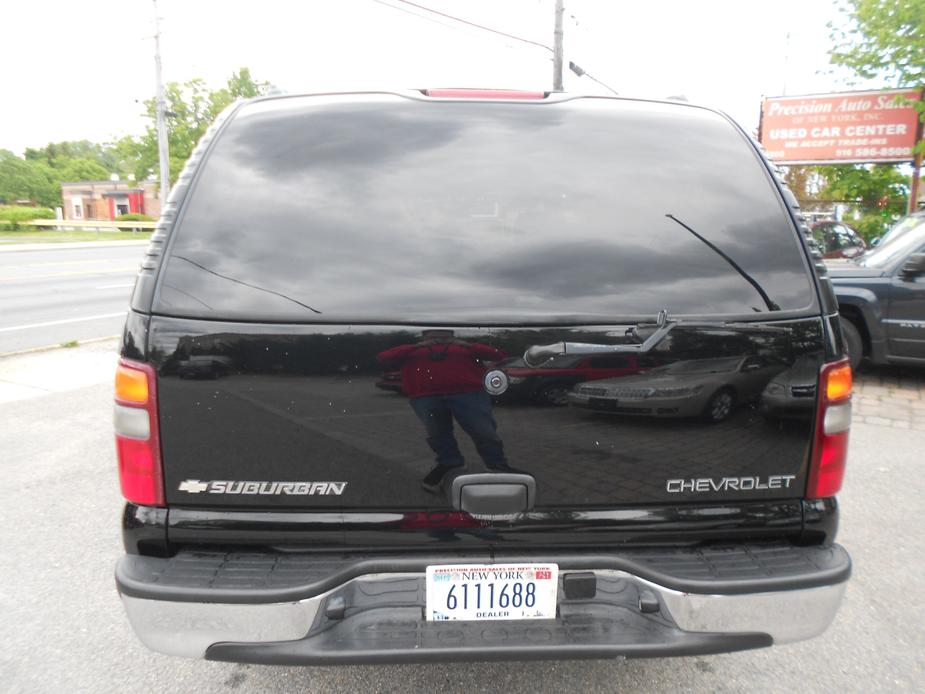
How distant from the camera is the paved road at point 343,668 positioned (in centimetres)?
239

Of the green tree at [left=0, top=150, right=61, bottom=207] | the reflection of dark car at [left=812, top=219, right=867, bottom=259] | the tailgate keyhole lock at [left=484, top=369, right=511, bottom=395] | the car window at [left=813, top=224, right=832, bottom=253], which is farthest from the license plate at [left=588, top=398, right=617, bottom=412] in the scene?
the green tree at [left=0, top=150, right=61, bottom=207]

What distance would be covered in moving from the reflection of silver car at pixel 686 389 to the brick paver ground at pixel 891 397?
4.61m

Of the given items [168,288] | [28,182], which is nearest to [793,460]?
[168,288]

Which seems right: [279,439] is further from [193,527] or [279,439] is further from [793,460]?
[793,460]

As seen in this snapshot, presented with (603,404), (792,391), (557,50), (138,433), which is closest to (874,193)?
(557,50)

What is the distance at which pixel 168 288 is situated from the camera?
177cm

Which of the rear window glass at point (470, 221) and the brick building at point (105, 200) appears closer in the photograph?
the rear window glass at point (470, 221)

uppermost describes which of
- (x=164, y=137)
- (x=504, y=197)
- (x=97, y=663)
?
(x=164, y=137)

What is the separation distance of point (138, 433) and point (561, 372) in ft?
3.75

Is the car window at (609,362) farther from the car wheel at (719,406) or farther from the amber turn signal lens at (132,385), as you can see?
the amber turn signal lens at (132,385)

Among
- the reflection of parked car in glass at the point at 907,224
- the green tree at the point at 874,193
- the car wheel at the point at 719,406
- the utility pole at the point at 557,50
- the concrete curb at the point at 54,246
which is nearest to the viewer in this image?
the car wheel at the point at 719,406

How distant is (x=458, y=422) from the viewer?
179 cm

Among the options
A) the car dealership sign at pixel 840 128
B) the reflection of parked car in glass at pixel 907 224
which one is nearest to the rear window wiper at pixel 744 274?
the reflection of parked car in glass at pixel 907 224

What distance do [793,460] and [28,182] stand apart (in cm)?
9834
